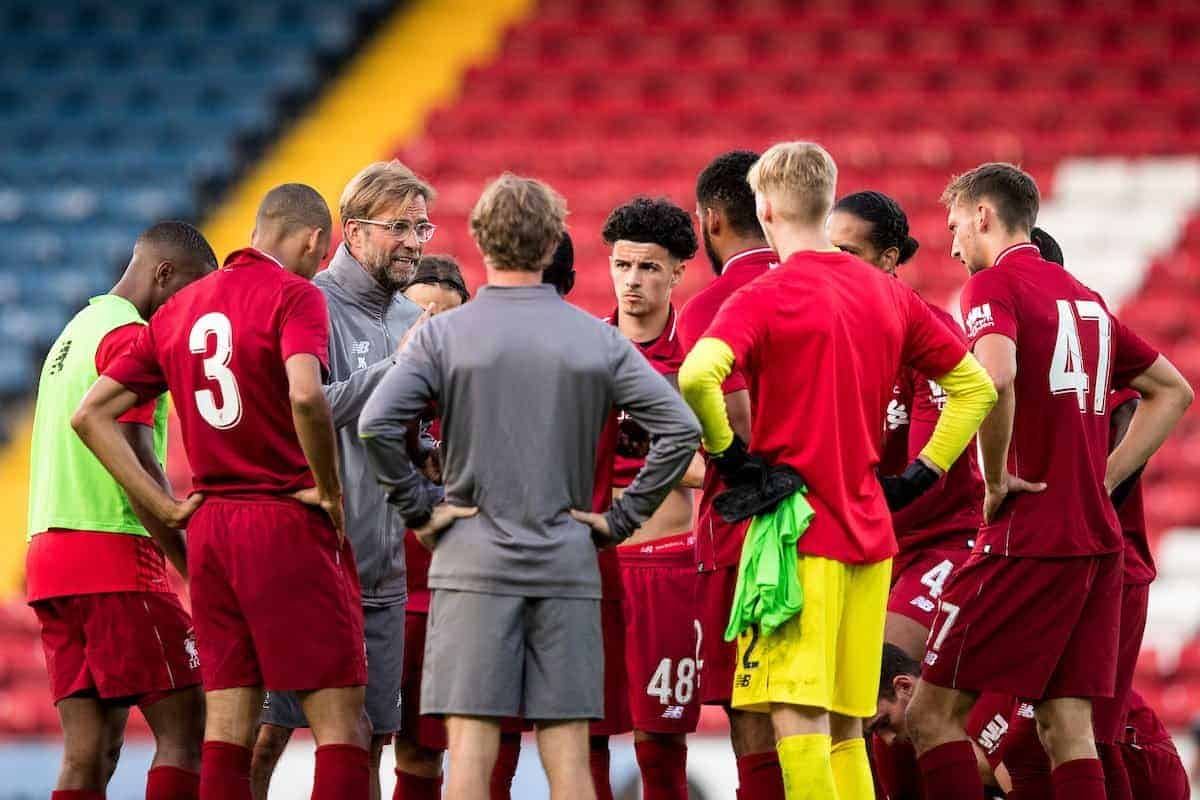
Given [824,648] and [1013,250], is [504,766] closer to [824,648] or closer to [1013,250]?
[824,648]

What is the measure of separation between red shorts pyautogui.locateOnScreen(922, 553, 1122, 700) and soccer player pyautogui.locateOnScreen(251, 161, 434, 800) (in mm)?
1790

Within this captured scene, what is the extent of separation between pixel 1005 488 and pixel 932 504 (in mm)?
818

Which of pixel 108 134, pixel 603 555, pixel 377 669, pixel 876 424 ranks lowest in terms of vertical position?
pixel 377 669

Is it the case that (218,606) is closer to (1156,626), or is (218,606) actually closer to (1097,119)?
(1156,626)

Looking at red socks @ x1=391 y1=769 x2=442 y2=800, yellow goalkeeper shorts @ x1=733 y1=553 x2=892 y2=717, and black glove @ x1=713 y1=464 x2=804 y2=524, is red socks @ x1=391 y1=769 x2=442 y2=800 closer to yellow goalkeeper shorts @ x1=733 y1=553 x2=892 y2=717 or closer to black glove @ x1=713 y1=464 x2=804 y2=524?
yellow goalkeeper shorts @ x1=733 y1=553 x2=892 y2=717

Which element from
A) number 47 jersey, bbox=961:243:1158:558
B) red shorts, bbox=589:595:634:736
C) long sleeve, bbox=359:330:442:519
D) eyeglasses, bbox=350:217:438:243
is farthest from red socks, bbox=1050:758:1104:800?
eyeglasses, bbox=350:217:438:243

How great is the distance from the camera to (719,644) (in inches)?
206

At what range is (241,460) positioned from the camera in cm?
514

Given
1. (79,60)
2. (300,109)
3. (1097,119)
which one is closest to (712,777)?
(1097,119)

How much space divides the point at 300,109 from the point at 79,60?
2537 mm

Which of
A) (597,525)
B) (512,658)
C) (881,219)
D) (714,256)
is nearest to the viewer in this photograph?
(512,658)

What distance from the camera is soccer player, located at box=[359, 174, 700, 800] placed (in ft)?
14.9

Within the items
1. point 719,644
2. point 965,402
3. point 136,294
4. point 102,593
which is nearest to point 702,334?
point 965,402

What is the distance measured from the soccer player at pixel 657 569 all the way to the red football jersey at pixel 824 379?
101 cm
